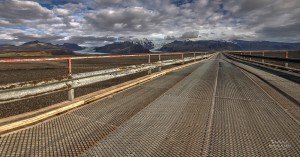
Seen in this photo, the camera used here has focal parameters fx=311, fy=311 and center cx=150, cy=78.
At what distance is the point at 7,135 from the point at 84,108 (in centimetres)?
257

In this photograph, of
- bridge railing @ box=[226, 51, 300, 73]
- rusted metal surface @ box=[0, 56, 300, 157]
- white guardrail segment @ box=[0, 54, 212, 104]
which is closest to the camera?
rusted metal surface @ box=[0, 56, 300, 157]

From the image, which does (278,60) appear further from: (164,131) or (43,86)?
(43,86)

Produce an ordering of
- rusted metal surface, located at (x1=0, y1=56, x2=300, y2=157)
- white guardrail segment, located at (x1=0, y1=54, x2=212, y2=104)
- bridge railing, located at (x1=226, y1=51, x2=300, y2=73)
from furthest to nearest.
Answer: bridge railing, located at (x1=226, y1=51, x2=300, y2=73) < white guardrail segment, located at (x1=0, y1=54, x2=212, y2=104) < rusted metal surface, located at (x1=0, y1=56, x2=300, y2=157)

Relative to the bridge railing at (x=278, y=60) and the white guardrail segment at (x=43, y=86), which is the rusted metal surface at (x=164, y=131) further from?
the bridge railing at (x=278, y=60)

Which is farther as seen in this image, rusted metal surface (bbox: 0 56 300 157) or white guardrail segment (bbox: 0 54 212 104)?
white guardrail segment (bbox: 0 54 212 104)

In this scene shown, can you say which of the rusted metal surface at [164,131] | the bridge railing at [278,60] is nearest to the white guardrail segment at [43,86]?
the rusted metal surface at [164,131]

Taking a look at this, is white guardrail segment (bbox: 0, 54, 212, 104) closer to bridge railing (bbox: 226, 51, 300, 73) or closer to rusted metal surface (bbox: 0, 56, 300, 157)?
rusted metal surface (bbox: 0, 56, 300, 157)

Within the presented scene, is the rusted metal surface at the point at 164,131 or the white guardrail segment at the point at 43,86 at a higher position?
the white guardrail segment at the point at 43,86

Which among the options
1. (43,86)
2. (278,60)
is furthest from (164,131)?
(278,60)

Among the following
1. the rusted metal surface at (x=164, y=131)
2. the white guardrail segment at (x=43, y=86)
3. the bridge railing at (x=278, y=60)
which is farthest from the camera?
the bridge railing at (x=278, y=60)

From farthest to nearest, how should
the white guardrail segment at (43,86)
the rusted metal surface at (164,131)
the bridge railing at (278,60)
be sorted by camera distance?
the bridge railing at (278,60)
the white guardrail segment at (43,86)
the rusted metal surface at (164,131)

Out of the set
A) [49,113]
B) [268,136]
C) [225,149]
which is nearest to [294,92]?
[268,136]

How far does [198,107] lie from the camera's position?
784 centimetres

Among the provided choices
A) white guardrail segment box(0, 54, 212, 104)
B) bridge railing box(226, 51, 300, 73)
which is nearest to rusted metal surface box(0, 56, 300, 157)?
white guardrail segment box(0, 54, 212, 104)
